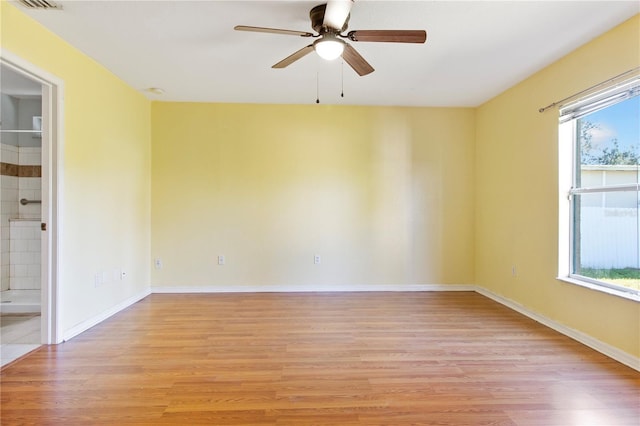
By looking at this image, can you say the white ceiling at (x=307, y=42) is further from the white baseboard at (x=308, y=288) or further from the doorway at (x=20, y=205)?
the white baseboard at (x=308, y=288)

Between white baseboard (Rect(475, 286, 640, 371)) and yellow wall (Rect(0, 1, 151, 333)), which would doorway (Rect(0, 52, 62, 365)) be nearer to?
yellow wall (Rect(0, 1, 151, 333))

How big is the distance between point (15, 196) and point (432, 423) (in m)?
5.15

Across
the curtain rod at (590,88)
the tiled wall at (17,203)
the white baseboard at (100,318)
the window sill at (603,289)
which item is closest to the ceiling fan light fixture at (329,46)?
the curtain rod at (590,88)

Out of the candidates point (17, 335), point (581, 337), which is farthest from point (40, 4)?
point (581, 337)

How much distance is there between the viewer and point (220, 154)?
4.09 m

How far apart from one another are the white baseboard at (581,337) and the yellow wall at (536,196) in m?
0.04

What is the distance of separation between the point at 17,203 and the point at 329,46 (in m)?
4.44

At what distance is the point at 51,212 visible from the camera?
2.48 metres

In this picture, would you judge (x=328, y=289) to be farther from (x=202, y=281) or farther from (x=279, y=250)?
(x=202, y=281)

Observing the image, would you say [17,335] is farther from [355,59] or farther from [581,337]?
[581,337]

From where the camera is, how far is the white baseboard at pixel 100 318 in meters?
2.62

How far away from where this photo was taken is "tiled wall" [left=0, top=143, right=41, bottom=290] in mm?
3746

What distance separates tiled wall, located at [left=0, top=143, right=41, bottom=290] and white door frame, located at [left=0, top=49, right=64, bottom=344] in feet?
6.19

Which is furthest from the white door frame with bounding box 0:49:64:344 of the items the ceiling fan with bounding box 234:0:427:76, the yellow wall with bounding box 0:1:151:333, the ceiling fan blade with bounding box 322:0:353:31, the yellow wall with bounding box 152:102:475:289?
the ceiling fan blade with bounding box 322:0:353:31
